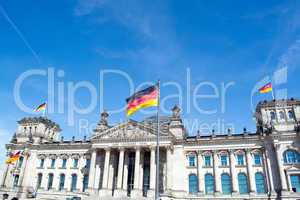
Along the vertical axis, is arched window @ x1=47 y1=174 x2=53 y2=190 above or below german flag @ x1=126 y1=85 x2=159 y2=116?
below

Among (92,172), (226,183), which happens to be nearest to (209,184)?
(226,183)

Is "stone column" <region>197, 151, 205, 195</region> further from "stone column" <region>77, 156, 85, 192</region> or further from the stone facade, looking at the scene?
"stone column" <region>77, 156, 85, 192</region>

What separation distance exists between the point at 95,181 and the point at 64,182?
10.6 m

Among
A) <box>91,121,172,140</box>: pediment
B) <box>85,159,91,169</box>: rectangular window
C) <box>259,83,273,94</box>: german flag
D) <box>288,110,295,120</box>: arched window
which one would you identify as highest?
<box>259,83,273,94</box>: german flag

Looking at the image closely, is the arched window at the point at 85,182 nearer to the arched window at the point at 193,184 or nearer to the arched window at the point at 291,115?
the arched window at the point at 193,184

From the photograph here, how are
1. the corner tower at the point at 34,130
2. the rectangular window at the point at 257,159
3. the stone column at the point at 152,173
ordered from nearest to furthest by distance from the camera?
the stone column at the point at 152,173
the rectangular window at the point at 257,159
the corner tower at the point at 34,130

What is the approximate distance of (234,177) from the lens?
48562 mm

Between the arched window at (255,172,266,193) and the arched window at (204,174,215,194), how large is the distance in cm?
795

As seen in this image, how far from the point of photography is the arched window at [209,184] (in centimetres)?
4953

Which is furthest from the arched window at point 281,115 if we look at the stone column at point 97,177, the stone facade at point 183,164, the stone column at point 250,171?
the stone column at point 97,177

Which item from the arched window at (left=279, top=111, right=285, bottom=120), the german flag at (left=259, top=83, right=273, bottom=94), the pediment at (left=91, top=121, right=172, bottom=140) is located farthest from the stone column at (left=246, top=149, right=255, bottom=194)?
the pediment at (left=91, top=121, right=172, bottom=140)

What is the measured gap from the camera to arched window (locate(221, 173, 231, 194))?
1921 inches

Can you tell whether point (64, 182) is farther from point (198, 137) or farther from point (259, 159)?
point (259, 159)

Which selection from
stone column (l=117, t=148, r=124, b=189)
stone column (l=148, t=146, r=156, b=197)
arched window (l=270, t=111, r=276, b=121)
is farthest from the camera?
arched window (l=270, t=111, r=276, b=121)
